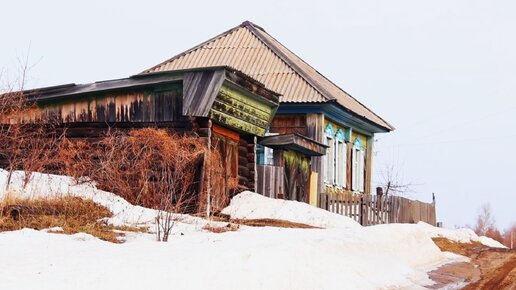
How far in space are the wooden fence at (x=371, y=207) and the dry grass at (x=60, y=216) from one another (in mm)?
12994

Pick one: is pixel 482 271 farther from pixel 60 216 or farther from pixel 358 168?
pixel 358 168

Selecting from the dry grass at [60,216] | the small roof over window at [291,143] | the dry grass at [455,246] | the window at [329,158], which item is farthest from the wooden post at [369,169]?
the dry grass at [60,216]

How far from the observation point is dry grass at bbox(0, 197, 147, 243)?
11.4m

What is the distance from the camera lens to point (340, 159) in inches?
1267

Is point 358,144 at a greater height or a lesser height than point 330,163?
greater

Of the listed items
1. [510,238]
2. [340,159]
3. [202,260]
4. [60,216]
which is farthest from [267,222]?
[510,238]

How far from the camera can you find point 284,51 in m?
33.9

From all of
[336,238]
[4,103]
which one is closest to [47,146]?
[4,103]

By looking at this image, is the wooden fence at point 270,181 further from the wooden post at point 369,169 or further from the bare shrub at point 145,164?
the wooden post at point 369,169

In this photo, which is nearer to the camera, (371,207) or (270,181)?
(270,181)

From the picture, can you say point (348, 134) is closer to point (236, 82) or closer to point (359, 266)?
point (236, 82)

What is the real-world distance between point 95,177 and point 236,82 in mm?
4533

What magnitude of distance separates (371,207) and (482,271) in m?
12.9

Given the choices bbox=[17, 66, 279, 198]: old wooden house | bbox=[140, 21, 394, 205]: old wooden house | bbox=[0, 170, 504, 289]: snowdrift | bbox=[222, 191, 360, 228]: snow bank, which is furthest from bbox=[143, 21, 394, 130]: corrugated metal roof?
bbox=[0, 170, 504, 289]: snowdrift
